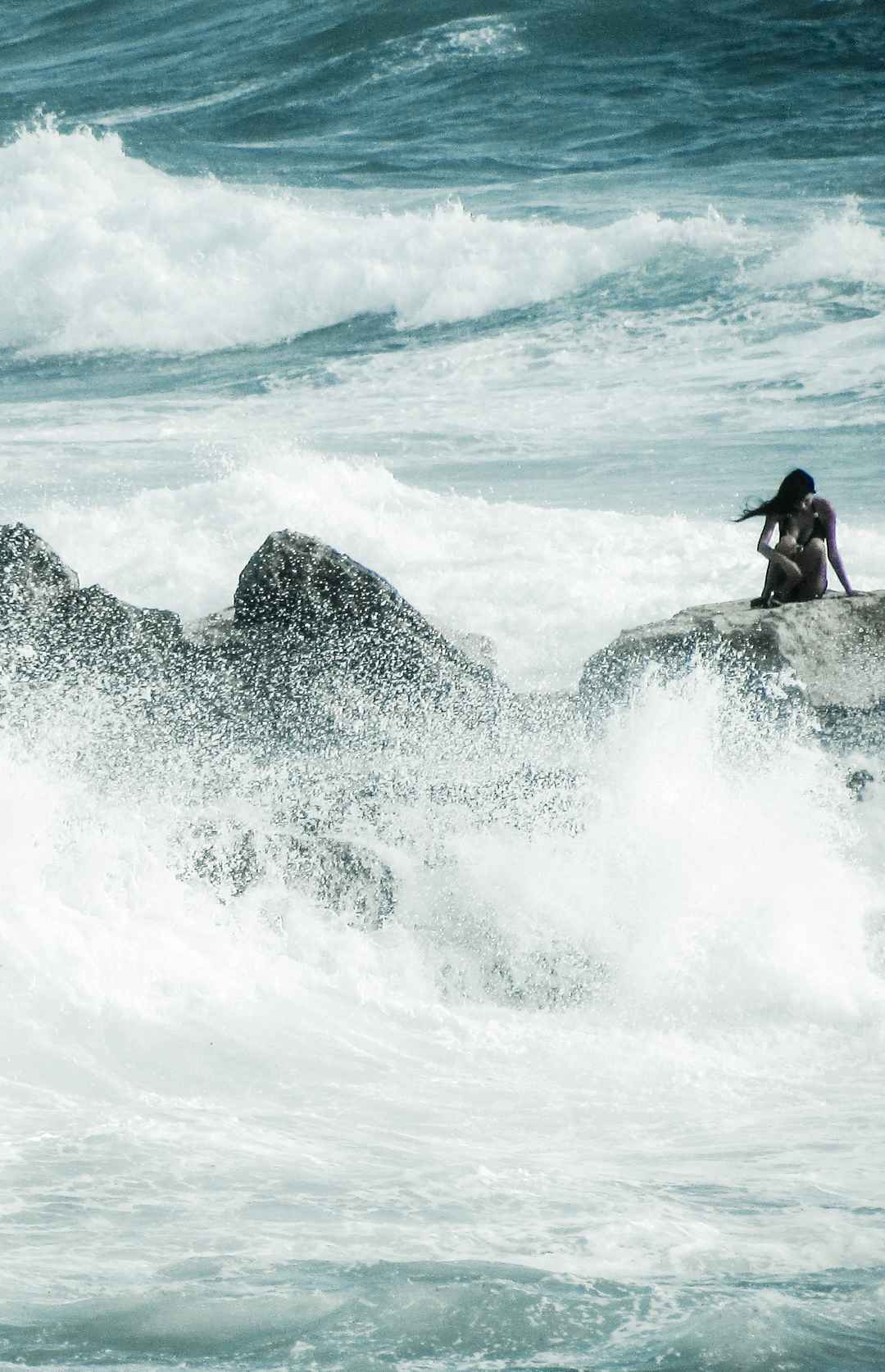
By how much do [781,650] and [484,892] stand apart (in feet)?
8.25

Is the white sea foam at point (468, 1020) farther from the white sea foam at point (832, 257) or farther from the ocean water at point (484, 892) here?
the white sea foam at point (832, 257)

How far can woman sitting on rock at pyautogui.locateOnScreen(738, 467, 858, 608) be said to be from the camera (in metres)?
8.61

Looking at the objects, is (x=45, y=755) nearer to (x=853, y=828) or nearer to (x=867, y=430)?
(x=853, y=828)

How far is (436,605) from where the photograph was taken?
35.6 ft

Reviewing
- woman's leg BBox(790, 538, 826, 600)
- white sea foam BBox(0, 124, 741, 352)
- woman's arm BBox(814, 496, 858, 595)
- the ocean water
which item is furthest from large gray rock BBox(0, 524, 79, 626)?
white sea foam BBox(0, 124, 741, 352)

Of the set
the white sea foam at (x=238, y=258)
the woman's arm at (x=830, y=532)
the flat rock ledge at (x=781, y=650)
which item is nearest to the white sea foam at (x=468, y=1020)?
the flat rock ledge at (x=781, y=650)

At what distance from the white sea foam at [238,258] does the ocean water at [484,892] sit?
0.52 feet

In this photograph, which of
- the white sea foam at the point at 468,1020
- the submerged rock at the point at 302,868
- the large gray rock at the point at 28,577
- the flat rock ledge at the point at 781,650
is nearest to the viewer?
the white sea foam at the point at 468,1020

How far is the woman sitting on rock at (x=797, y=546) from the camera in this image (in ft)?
28.2

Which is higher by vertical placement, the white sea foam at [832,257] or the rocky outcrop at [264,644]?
the white sea foam at [832,257]

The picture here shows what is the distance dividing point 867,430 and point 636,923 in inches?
364

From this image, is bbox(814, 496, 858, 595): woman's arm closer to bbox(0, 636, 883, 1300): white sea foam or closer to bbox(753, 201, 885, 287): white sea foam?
bbox(0, 636, 883, 1300): white sea foam

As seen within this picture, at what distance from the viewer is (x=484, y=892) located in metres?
6.50

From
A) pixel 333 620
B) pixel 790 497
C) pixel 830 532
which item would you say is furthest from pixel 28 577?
pixel 830 532
